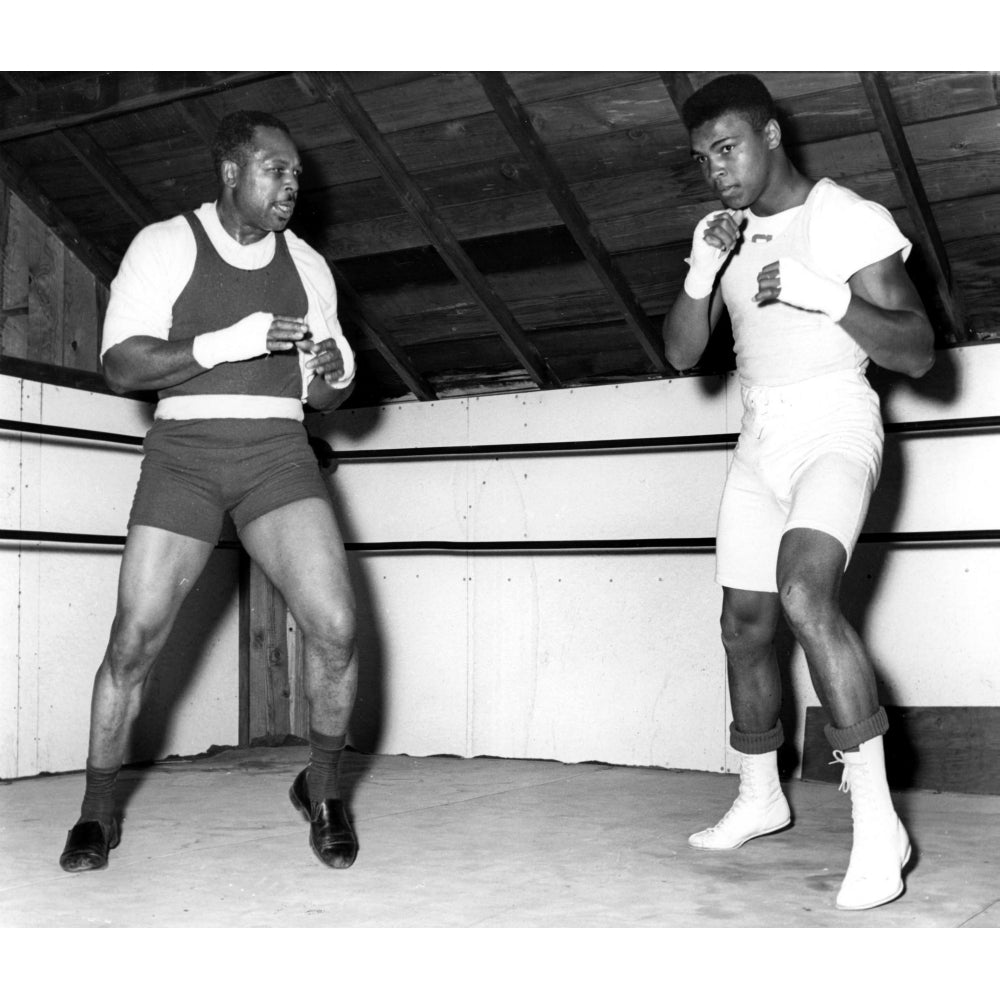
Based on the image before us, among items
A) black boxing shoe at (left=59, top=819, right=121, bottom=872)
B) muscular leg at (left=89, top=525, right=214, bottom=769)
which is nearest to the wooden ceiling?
muscular leg at (left=89, top=525, right=214, bottom=769)

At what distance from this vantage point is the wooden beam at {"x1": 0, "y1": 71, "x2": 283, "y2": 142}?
3.35m

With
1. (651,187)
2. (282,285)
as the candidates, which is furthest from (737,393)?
(282,285)

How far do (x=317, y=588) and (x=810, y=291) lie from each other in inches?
43.7

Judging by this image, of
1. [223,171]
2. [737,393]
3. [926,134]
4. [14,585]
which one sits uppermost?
[926,134]

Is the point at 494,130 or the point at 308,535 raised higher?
the point at 494,130

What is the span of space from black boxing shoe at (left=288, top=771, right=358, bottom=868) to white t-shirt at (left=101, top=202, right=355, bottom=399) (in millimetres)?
888

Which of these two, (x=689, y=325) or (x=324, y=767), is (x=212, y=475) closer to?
(x=324, y=767)

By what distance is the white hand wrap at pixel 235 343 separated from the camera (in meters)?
2.43

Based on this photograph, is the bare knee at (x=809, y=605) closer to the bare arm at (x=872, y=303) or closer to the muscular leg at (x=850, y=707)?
the muscular leg at (x=850, y=707)

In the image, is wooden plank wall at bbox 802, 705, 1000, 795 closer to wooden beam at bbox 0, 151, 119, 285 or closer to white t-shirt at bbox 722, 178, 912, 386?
white t-shirt at bbox 722, 178, 912, 386
